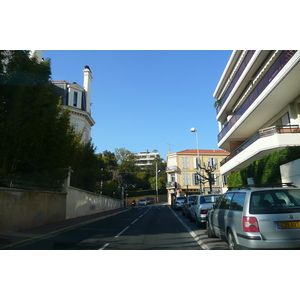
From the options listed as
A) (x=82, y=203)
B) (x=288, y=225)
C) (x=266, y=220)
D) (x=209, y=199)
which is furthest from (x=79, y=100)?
(x=288, y=225)

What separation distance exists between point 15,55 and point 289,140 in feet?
50.9

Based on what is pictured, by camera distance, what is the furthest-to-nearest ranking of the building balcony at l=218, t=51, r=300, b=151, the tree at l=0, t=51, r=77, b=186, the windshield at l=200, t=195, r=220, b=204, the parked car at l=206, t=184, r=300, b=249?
the building balcony at l=218, t=51, r=300, b=151, the windshield at l=200, t=195, r=220, b=204, the tree at l=0, t=51, r=77, b=186, the parked car at l=206, t=184, r=300, b=249

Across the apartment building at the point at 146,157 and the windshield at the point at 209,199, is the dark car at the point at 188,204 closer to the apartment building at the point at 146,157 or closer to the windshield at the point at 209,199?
the windshield at the point at 209,199

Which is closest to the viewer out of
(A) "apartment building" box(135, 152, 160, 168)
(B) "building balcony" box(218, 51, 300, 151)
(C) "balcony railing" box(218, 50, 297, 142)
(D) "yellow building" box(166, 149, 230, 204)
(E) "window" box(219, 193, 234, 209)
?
(E) "window" box(219, 193, 234, 209)

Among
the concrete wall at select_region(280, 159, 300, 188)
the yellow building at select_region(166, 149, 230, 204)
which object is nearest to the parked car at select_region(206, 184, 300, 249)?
the concrete wall at select_region(280, 159, 300, 188)

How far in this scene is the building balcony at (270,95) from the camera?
546 inches

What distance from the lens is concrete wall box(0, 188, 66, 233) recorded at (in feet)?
35.0

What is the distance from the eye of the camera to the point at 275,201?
5.49 meters

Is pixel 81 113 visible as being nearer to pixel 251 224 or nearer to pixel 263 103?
pixel 263 103

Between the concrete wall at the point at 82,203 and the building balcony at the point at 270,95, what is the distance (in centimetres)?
1462

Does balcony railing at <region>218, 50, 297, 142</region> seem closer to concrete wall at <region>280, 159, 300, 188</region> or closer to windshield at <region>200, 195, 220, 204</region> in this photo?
concrete wall at <region>280, 159, 300, 188</region>

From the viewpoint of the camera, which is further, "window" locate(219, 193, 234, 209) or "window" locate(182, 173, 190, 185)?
"window" locate(182, 173, 190, 185)

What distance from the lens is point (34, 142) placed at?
12312 mm

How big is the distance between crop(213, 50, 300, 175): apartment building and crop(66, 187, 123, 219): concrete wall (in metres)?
13.7
